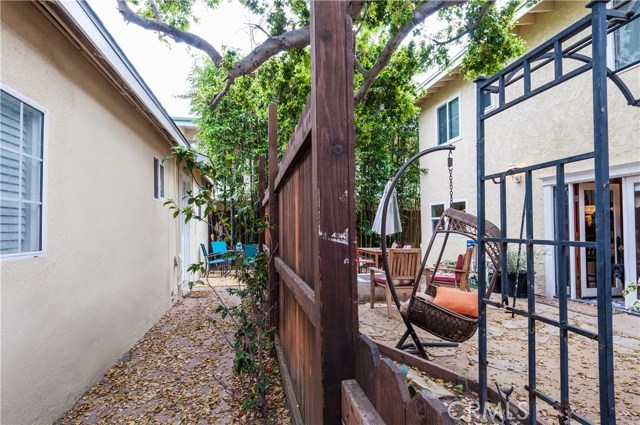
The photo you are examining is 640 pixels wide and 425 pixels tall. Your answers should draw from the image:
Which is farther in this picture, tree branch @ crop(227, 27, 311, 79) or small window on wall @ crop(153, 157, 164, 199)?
small window on wall @ crop(153, 157, 164, 199)

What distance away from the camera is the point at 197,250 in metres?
10.3

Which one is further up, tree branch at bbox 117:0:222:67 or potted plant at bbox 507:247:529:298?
tree branch at bbox 117:0:222:67

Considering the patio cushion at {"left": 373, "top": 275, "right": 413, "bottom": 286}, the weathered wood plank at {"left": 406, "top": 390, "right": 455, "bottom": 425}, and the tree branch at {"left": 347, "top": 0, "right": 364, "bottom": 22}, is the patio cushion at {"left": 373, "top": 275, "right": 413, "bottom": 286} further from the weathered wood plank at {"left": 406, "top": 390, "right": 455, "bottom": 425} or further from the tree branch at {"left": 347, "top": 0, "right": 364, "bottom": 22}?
the weathered wood plank at {"left": 406, "top": 390, "right": 455, "bottom": 425}

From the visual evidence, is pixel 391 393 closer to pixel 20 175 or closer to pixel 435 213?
pixel 20 175

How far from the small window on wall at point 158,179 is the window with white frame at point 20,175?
3.06m

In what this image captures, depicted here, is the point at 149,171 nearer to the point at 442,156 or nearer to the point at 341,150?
the point at 341,150

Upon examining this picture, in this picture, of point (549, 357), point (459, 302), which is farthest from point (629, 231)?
point (459, 302)

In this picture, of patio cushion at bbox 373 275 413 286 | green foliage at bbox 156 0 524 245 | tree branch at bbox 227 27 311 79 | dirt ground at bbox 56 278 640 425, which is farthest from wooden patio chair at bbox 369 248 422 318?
tree branch at bbox 227 27 311 79

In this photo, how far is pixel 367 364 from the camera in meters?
1.03

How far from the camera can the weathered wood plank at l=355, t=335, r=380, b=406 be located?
0.97 metres

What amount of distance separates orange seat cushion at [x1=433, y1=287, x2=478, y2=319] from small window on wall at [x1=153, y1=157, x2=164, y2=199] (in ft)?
14.9

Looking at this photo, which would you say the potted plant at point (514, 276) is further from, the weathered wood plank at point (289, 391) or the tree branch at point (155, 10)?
the tree branch at point (155, 10)

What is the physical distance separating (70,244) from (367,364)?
2.99 metres

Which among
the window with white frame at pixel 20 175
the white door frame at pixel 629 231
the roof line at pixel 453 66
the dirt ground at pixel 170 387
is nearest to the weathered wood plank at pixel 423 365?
the dirt ground at pixel 170 387
